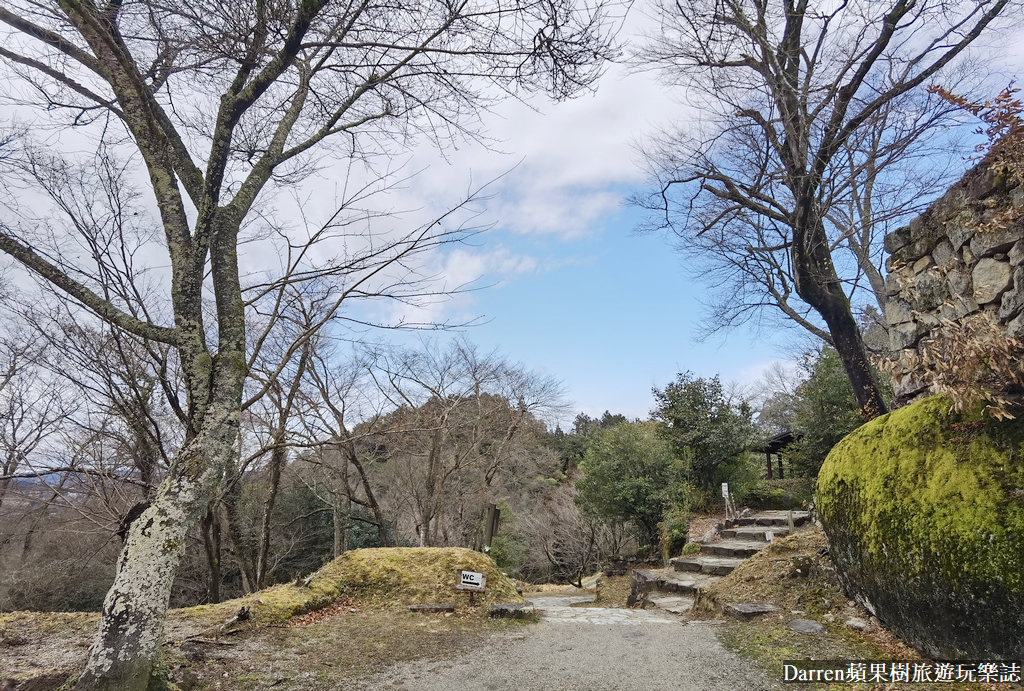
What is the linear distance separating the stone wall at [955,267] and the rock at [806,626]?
2.11 meters

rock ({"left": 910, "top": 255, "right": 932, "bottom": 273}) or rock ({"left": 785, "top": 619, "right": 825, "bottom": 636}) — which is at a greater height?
rock ({"left": 910, "top": 255, "right": 932, "bottom": 273})

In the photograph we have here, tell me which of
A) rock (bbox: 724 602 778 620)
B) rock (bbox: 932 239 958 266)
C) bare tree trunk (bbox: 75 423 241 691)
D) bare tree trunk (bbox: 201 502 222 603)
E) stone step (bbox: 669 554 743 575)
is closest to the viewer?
bare tree trunk (bbox: 75 423 241 691)

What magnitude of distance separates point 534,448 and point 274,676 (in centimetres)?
1563

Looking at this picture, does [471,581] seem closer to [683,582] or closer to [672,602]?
[672,602]

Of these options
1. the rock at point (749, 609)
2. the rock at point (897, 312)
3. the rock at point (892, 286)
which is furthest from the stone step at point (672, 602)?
the rock at point (892, 286)

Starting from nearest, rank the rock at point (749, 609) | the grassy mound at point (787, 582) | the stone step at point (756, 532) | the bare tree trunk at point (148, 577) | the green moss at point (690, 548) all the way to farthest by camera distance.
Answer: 1. the bare tree trunk at point (148, 577)
2. the grassy mound at point (787, 582)
3. the rock at point (749, 609)
4. the stone step at point (756, 532)
5. the green moss at point (690, 548)

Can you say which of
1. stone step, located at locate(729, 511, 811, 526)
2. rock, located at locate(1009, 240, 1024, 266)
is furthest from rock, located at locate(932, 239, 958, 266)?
stone step, located at locate(729, 511, 811, 526)

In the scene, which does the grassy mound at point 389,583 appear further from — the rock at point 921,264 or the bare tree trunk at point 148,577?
the rock at point 921,264

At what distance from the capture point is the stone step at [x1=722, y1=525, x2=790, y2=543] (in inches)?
368

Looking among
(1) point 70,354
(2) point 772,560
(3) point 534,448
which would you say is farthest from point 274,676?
(3) point 534,448

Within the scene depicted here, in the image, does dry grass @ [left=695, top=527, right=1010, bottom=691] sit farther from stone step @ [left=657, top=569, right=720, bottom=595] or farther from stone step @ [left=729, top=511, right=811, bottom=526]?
stone step @ [left=729, top=511, right=811, bottom=526]

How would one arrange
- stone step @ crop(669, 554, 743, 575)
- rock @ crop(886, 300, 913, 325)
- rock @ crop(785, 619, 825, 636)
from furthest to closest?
1. stone step @ crop(669, 554, 743, 575)
2. rock @ crop(886, 300, 913, 325)
3. rock @ crop(785, 619, 825, 636)

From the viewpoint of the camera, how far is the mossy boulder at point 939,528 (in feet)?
9.23

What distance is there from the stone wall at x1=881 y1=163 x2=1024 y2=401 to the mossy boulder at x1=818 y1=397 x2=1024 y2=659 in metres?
0.53
